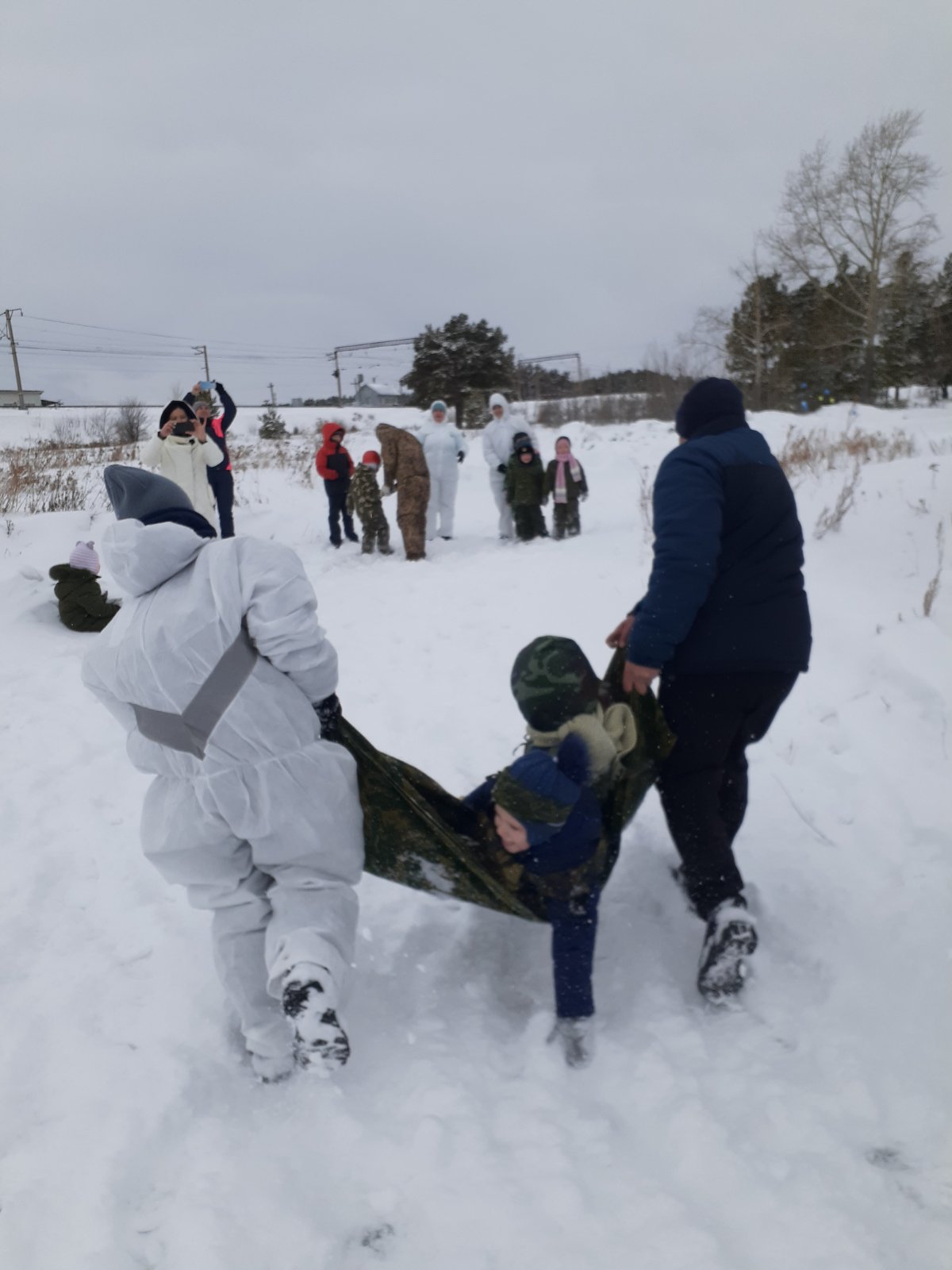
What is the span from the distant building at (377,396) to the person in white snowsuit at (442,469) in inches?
1565

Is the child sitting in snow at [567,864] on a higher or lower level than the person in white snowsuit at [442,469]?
lower

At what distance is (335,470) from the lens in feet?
30.5

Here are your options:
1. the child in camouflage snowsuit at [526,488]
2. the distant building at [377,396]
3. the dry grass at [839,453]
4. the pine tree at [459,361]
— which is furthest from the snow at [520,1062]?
the distant building at [377,396]

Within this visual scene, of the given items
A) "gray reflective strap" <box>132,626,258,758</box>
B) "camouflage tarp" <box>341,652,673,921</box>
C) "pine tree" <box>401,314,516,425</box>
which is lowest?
"camouflage tarp" <box>341,652,673,921</box>

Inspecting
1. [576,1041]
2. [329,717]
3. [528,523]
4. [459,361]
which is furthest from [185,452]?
[459,361]

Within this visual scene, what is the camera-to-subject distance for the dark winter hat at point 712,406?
2.31 meters

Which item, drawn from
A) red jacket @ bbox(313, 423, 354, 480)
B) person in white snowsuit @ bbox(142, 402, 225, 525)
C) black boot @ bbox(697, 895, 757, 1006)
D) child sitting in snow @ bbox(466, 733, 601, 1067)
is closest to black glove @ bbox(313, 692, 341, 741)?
child sitting in snow @ bbox(466, 733, 601, 1067)

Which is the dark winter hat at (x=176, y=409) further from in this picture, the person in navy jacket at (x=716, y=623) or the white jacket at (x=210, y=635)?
the person in navy jacket at (x=716, y=623)

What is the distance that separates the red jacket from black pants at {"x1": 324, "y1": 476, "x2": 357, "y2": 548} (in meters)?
0.08

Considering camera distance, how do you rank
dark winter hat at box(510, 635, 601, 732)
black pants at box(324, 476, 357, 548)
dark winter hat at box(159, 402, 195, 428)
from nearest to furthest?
dark winter hat at box(510, 635, 601, 732) → dark winter hat at box(159, 402, 195, 428) → black pants at box(324, 476, 357, 548)

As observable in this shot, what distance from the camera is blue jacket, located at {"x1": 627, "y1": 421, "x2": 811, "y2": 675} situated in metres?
2.15

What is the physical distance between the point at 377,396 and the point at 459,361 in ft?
66.2

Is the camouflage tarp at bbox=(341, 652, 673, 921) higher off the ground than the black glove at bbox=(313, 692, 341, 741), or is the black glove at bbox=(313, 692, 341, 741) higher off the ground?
the black glove at bbox=(313, 692, 341, 741)

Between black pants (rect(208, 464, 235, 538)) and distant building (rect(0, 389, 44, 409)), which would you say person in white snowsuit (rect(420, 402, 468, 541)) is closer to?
black pants (rect(208, 464, 235, 538))
